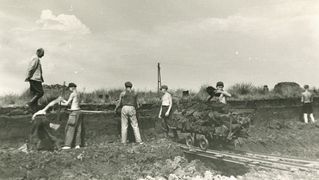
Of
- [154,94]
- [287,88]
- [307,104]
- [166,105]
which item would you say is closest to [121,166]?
[166,105]

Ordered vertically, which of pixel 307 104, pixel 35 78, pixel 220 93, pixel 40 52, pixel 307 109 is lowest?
pixel 307 109

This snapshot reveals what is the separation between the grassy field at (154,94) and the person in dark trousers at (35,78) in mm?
4015

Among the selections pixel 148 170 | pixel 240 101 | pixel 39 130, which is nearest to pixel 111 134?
pixel 39 130

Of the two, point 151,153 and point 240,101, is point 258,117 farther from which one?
point 151,153

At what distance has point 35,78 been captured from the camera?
9.90 meters

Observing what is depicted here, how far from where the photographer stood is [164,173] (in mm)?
8789

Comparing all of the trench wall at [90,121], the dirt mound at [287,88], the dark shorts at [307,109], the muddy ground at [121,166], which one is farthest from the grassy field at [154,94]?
the muddy ground at [121,166]

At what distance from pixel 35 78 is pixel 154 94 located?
32.5 ft

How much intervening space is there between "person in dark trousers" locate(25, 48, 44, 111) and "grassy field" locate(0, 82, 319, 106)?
13.2ft

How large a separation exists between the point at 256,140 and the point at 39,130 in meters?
7.38

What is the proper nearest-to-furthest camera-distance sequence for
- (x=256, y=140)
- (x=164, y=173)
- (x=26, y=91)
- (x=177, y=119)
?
(x=164, y=173), (x=177, y=119), (x=256, y=140), (x=26, y=91)

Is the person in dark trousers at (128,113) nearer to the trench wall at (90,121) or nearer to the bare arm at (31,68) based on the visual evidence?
the trench wall at (90,121)

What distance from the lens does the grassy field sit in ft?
49.2

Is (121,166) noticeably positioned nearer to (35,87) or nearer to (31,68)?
(35,87)
